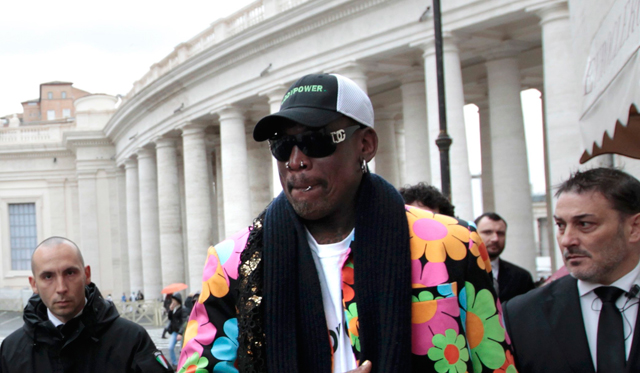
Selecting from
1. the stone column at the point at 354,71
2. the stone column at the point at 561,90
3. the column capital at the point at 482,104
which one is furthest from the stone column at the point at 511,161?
the column capital at the point at 482,104

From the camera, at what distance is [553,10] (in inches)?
854

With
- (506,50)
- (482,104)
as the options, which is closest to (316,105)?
(506,50)

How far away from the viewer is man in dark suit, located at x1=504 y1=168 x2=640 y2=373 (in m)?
3.79

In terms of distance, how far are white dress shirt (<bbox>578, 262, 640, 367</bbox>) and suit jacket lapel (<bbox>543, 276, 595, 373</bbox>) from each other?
4 cm

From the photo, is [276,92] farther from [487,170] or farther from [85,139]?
[85,139]

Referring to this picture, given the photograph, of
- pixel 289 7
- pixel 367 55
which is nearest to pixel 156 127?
pixel 289 7

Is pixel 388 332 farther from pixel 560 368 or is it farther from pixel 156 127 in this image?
pixel 156 127

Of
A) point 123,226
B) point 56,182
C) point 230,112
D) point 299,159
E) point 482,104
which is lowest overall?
point 299,159

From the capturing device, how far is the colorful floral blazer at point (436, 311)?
283 centimetres

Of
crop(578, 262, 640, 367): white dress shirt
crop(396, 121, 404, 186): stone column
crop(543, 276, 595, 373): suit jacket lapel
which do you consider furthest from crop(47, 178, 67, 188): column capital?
crop(578, 262, 640, 367): white dress shirt

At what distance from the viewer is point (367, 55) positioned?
27562 millimetres

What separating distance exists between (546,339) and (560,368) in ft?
0.54

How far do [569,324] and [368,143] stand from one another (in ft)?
5.11

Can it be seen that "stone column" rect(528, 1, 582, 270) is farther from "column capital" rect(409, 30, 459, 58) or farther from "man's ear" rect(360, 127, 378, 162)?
"man's ear" rect(360, 127, 378, 162)
